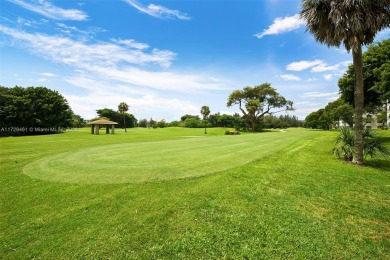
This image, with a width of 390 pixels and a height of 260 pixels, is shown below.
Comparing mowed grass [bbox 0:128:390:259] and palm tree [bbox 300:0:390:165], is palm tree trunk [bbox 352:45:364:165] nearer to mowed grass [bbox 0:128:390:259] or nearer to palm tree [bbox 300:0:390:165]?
palm tree [bbox 300:0:390:165]

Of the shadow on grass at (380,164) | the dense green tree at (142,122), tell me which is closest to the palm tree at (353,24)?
the shadow on grass at (380,164)

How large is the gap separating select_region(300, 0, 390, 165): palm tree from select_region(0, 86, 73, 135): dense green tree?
55.8 meters

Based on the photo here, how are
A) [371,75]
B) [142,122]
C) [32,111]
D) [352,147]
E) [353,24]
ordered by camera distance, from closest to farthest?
[353,24]
[352,147]
[371,75]
[32,111]
[142,122]

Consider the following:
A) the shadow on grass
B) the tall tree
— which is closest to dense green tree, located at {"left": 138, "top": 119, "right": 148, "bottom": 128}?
the tall tree

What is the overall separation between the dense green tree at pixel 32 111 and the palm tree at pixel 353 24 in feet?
183

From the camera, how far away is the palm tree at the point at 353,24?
9.35 m

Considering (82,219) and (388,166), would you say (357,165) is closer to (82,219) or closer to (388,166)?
(388,166)

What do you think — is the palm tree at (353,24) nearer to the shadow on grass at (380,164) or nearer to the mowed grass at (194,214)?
the shadow on grass at (380,164)

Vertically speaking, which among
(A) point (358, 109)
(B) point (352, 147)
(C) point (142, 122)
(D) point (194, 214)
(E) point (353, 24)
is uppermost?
(E) point (353, 24)

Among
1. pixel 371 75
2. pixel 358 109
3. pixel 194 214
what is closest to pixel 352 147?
pixel 358 109

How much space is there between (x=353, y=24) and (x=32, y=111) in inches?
2305

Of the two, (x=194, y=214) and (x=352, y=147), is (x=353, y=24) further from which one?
(x=194, y=214)

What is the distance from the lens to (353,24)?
31.0ft

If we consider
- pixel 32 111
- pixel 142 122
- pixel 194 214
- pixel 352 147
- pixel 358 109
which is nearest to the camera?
pixel 194 214
